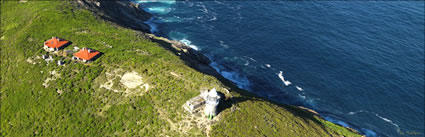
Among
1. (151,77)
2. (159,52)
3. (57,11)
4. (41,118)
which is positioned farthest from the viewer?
(57,11)

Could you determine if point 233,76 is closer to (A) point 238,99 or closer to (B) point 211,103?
(A) point 238,99

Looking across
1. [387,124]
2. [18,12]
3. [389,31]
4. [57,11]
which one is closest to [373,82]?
[387,124]

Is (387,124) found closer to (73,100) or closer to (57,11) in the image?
(73,100)

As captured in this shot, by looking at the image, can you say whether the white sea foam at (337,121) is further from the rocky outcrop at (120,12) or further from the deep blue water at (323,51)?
the rocky outcrop at (120,12)

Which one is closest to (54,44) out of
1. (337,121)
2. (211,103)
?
(211,103)

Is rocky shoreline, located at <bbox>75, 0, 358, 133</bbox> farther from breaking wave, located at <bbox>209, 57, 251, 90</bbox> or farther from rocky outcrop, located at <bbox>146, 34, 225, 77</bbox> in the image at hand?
breaking wave, located at <bbox>209, 57, 251, 90</bbox>
